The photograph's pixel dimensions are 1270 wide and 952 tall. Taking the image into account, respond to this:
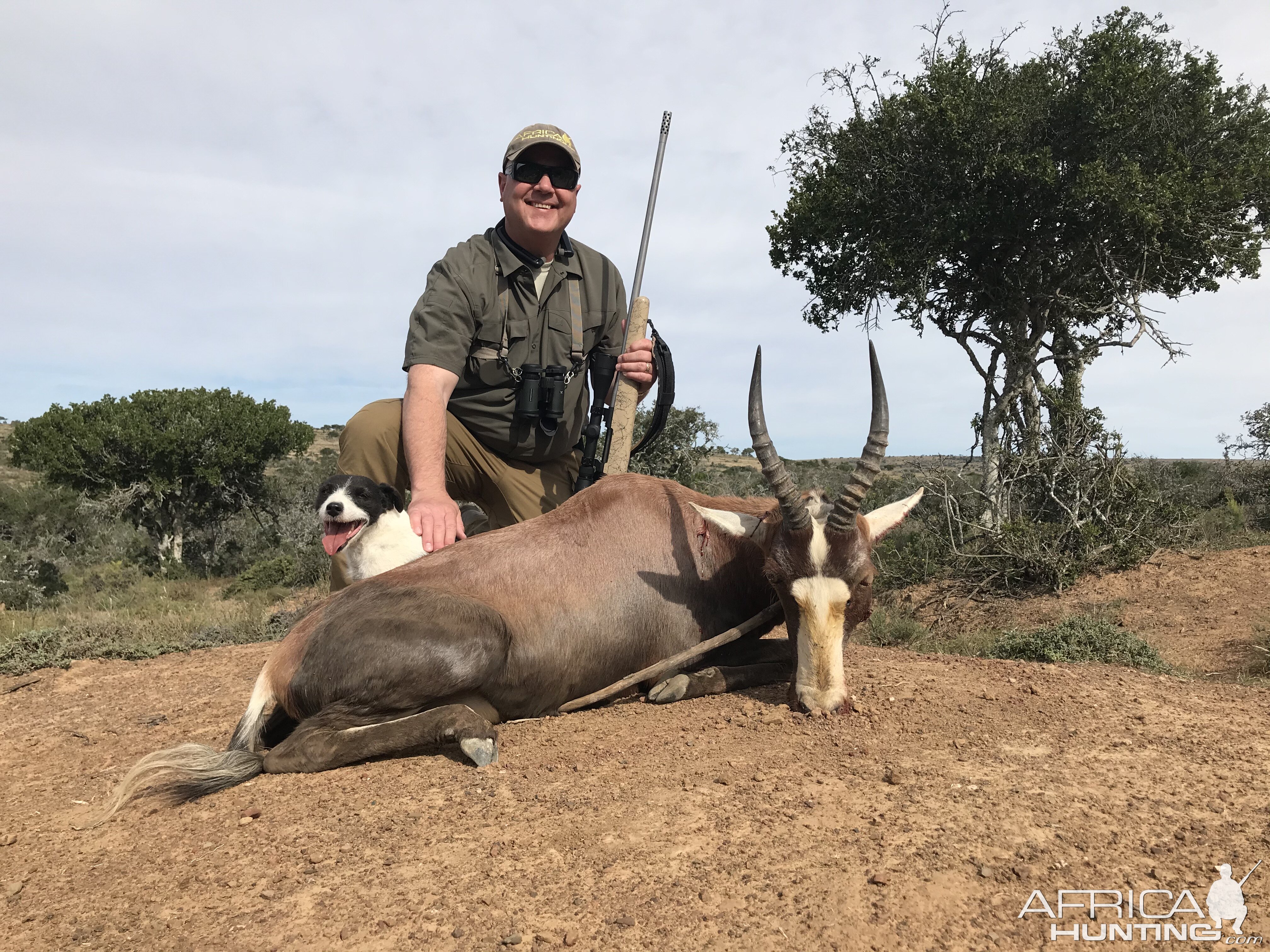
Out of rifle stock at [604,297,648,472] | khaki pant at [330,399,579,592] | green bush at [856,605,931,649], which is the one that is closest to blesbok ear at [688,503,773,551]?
rifle stock at [604,297,648,472]

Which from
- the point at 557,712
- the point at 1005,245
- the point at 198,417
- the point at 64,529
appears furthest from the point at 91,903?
the point at 64,529

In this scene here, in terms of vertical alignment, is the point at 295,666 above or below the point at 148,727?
above

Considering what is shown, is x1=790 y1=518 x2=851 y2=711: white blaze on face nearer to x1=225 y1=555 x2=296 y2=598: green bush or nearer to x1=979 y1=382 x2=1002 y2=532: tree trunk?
x1=979 y1=382 x2=1002 y2=532: tree trunk

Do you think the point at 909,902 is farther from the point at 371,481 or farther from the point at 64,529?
the point at 64,529

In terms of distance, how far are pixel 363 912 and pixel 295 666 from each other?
167cm

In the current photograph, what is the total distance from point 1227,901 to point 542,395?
480 centimetres

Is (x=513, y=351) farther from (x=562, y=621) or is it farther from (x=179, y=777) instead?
(x=179, y=777)

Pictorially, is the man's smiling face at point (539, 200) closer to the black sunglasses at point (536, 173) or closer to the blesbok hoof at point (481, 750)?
the black sunglasses at point (536, 173)

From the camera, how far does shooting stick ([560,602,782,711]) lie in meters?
4.41

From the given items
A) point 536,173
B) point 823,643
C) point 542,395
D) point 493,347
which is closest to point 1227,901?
point 823,643

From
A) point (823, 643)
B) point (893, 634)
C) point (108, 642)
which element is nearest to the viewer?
point (823, 643)

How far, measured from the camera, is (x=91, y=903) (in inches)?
105

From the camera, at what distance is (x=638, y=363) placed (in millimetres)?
5785

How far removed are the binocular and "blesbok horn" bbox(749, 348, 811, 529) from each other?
6.70 feet
